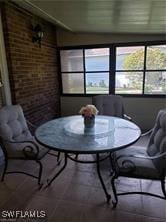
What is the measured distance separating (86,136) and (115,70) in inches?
96.8

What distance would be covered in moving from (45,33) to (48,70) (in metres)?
0.74

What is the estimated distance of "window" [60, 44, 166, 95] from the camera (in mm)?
3752

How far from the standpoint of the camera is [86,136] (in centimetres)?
192

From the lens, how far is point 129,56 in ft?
12.6

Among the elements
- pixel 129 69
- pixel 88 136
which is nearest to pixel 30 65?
pixel 88 136

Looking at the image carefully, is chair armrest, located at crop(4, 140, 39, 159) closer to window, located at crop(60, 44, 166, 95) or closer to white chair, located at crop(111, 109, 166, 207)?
white chair, located at crop(111, 109, 166, 207)

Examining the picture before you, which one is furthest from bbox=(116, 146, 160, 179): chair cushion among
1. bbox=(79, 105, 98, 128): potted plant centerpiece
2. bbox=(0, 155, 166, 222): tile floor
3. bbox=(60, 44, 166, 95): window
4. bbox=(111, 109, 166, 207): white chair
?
bbox=(60, 44, 166, 95): window

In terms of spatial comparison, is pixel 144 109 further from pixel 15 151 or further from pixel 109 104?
pixel 15 151

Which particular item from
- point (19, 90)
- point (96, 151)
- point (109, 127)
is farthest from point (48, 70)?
point (96, 151)

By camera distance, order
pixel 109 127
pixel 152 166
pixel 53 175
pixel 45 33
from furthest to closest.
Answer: pixel 45 33, pixel 53 175, pixel 109 127, pixel 152 166

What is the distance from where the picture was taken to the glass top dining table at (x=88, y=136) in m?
1.65

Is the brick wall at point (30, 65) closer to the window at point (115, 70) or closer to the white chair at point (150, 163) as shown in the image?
the window at point (115, 70)

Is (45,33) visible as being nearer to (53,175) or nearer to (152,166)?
(53,175)

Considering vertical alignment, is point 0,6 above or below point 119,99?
above
